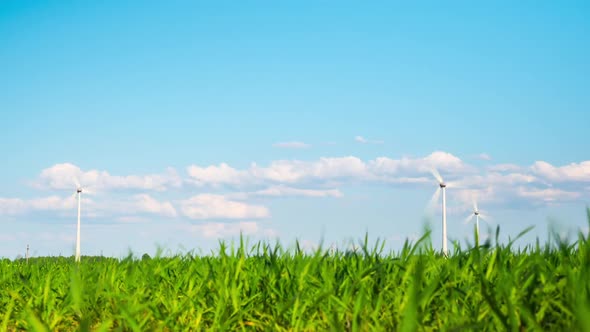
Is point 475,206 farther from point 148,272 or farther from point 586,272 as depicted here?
point 586,272

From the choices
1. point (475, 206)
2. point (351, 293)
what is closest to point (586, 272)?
point (351, 293)

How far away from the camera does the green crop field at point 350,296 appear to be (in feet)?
13.0

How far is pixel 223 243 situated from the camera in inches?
281

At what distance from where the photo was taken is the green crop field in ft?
13.0

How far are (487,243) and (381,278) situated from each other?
927mm

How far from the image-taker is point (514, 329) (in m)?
3.28

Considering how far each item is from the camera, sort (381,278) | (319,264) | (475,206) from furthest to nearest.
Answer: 1. (475,206)
2. (319,264)
3. (381,278)

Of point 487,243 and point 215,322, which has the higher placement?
point 487,243

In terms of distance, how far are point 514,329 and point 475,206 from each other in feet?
100.0

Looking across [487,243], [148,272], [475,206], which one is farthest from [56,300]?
[475,206]

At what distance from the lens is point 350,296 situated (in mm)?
4863

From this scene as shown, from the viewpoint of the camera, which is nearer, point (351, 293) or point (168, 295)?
point (351, 293)

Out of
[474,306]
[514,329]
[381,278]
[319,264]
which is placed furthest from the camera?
[319,264]

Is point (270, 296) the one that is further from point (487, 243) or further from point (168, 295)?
point (487, 243)
